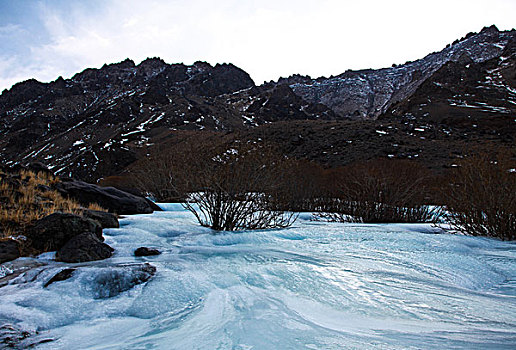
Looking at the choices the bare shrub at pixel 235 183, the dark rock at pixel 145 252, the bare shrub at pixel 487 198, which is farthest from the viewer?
the bare shrub at pixel 235 183

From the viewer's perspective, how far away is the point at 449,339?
1.87 m

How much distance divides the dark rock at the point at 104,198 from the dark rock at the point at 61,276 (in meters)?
5.03

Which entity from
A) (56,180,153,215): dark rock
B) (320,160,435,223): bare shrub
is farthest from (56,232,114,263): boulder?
(320,160,435,223): bare shrub

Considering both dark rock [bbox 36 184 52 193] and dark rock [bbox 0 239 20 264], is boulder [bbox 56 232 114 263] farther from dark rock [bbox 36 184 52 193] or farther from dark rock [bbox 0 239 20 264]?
dark rock [bbox 36 184 52 193]

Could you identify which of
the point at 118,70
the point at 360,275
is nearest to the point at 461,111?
the point at 360,275

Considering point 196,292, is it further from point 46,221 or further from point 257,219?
point 257,219

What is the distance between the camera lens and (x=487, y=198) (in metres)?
5.90

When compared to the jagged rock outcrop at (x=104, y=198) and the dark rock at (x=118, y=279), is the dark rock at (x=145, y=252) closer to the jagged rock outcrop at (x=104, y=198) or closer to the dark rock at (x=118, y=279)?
the dark rock at (x=118, y=279)

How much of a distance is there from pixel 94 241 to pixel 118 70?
172299mm

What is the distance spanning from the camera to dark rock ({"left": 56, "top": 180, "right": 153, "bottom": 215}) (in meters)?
7.59

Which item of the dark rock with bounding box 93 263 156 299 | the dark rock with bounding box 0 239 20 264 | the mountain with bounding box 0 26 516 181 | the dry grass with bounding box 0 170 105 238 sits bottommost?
the dark rock with bounding box 93 263 156 299

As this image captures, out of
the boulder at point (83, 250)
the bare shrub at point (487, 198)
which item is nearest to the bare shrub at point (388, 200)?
the bare shrub at point (487, 198)

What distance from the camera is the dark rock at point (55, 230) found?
12.9 feet

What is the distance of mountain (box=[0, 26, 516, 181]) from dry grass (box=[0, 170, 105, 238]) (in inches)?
872
